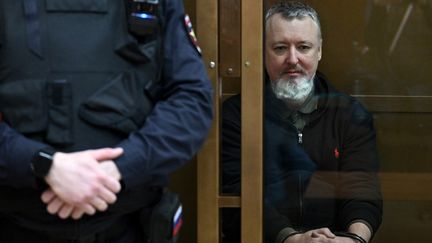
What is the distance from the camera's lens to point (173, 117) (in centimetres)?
130

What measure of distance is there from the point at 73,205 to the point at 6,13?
410 mm

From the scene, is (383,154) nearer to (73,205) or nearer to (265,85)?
(265,85)

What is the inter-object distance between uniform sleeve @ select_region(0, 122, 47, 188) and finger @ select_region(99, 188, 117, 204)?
13 centimetres

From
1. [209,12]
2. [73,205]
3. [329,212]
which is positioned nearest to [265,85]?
[209,12]

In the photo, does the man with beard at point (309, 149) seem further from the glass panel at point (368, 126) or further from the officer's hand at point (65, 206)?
the officer's hand at point (65, 206)

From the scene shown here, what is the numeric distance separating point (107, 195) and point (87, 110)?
18 cm

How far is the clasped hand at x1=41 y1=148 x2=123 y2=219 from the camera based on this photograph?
47.2 inches

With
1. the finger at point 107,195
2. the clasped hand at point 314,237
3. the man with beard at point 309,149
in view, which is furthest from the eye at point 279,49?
the finger at point 107,195

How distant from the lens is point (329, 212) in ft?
6.88

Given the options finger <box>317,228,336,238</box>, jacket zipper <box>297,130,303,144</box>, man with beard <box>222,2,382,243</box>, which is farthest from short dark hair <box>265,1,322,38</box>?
finger <box>317,228,336,238</box>

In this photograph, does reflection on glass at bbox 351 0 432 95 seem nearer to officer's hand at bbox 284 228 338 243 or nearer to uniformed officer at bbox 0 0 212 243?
officer's hand at bbox 284 228 338 243

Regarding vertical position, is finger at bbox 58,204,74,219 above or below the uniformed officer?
below

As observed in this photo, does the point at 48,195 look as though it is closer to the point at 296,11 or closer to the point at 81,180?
the point at 81,180

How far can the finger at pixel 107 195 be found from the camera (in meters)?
1.21
